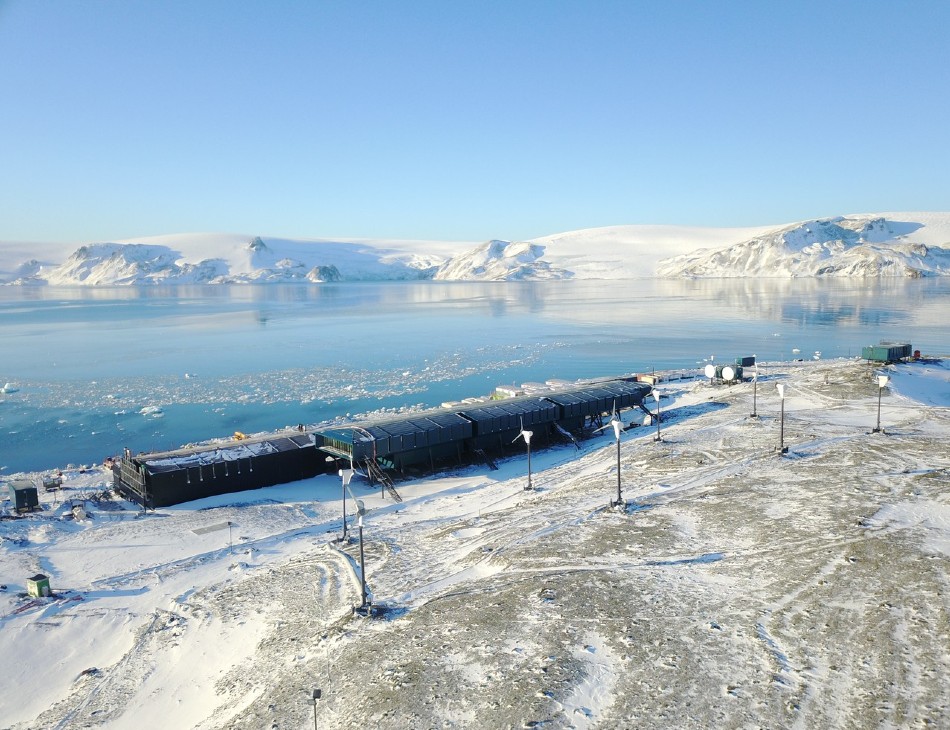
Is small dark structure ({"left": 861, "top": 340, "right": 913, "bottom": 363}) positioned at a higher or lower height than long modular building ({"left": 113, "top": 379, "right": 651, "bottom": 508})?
higher

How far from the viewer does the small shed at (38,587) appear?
21141 mm

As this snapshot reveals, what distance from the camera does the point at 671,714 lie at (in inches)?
529

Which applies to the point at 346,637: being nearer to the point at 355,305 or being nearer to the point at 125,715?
the point at 125,715

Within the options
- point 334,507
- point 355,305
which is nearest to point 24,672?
point 334,507

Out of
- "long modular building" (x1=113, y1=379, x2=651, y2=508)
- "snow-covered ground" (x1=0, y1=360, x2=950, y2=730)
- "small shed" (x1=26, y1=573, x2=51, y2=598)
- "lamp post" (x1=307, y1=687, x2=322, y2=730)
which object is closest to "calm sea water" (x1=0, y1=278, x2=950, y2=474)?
"long modular building" (x1=113, y1=379, x2=651, y2=508)

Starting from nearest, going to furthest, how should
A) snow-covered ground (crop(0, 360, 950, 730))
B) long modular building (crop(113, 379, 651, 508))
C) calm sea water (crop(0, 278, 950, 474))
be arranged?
snow-covered ground (crop(0, 360, 950, 730)) → long modular building (crop(113, 379, 651, 508)) → calm sea water (crop(0, 278, 950, 474))

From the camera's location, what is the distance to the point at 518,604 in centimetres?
1800

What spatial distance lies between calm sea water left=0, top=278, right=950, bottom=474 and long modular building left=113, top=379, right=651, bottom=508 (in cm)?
1320

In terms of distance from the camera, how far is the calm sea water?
50.7m

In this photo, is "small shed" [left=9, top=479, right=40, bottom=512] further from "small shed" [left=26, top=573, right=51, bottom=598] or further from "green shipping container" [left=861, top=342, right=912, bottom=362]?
"green shipping container" [left=861, top=342, right=912, bottom=362]

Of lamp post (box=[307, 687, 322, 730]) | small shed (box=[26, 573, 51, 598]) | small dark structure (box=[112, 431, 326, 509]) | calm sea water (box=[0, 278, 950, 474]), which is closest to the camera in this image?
lamp post (box=[307, 687, 322, 730])

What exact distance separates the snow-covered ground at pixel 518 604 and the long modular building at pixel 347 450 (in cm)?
132

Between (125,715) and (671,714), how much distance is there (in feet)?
41.9

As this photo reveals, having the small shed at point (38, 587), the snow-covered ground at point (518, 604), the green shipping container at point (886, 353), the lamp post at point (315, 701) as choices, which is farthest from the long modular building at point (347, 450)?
the green shipping container at point (886, 353)
